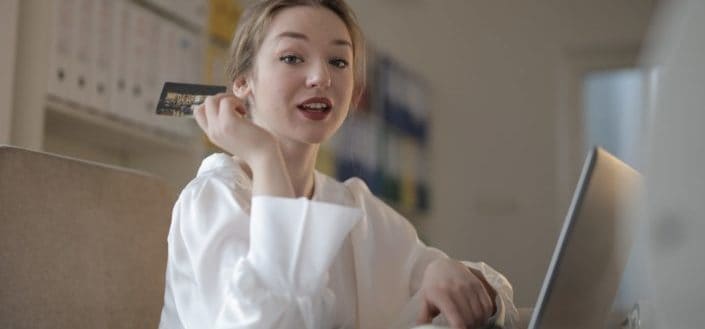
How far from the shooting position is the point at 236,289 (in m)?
0.92

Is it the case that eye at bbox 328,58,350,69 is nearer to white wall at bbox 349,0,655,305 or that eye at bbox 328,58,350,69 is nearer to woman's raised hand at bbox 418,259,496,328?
woman's raised hand at bbox 418,259,496,328

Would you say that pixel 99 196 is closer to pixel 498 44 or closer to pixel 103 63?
pixel 103 63

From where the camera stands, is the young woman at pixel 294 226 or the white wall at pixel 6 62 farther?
the white wall at pixel 6 62

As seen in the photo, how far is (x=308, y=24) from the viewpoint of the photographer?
1167 millimetres

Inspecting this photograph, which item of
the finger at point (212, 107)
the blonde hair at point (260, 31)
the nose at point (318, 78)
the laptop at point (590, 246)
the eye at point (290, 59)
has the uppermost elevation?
the blonde hair at point (260, 31)

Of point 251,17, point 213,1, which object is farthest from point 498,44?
point 251,17

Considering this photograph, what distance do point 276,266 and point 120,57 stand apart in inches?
69.3

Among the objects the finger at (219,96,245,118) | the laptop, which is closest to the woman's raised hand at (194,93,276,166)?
the finger at (219,96,245,118)

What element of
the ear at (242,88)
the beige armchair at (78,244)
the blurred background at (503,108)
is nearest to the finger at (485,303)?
the beige armchair at (78,244)

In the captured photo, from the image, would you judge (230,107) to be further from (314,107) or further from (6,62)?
(6,62)

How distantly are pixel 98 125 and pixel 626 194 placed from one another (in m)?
1.91

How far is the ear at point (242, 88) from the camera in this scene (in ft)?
4.01

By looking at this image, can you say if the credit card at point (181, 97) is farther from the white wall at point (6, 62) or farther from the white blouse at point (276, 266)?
the white wall at point (6, 62)

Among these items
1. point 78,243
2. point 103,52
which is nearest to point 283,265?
point 78,243
